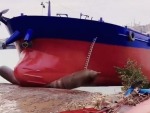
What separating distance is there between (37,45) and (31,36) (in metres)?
0.38

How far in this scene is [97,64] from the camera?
9.55 metres

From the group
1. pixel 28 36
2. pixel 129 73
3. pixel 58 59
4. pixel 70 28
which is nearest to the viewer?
pixel 70 28

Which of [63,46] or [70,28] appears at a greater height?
[70,28]

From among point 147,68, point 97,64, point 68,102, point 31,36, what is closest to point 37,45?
point 31,36

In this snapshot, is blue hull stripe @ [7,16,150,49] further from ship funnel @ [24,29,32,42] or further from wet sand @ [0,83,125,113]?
wet sand @ [0,83,125,113]

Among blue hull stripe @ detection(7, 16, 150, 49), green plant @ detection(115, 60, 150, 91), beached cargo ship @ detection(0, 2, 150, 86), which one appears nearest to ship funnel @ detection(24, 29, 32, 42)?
beached cargo ship @ detection(0, 2, 150, 86)

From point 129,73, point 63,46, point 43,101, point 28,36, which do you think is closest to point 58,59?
point 63,46

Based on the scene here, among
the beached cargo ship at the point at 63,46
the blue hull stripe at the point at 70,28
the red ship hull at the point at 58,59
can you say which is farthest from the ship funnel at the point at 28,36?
the red ship hull at the point at 58,59

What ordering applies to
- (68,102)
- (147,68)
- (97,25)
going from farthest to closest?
(147,68) → (97,25) → (68,102)

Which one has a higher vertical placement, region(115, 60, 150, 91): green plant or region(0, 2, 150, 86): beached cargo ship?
region(0, 2, 150, 86): beached cargo ship

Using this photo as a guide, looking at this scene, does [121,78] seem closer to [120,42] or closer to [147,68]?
[120,42]

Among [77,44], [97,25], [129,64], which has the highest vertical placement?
[97,25]

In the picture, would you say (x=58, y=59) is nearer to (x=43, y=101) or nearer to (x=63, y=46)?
(x=63, y=46)

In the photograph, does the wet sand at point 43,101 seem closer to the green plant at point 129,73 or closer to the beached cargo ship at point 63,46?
the beached cargo ship at point 63,46
